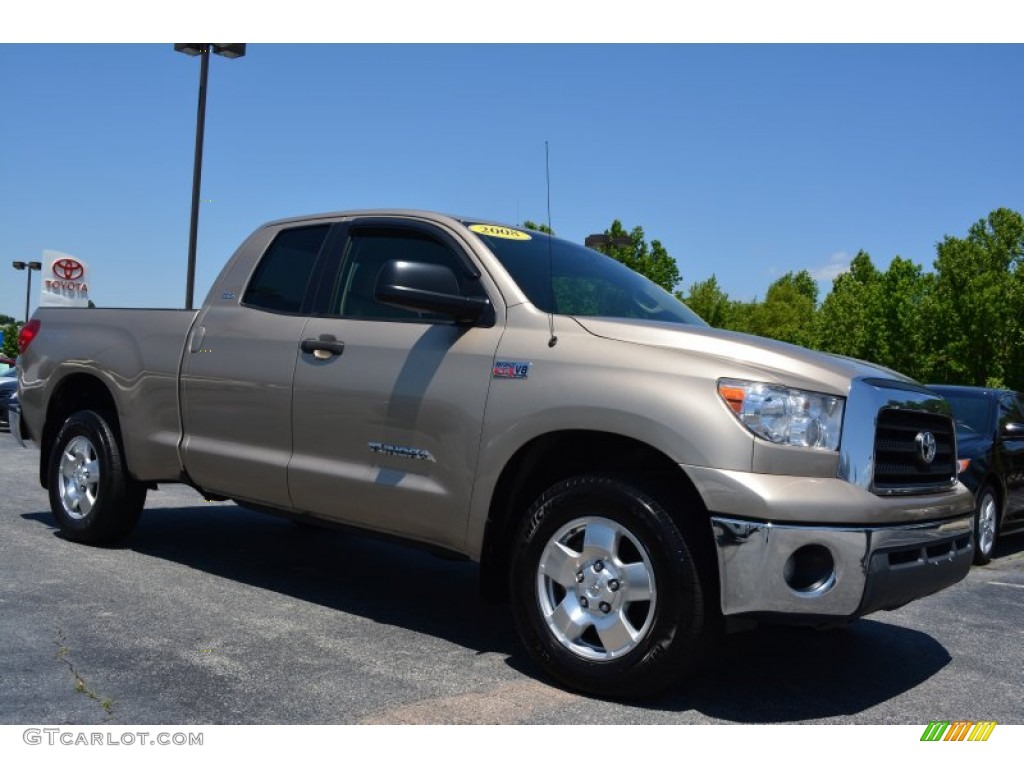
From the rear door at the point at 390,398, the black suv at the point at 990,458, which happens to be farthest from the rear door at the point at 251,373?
the black suv at the point at 990,458

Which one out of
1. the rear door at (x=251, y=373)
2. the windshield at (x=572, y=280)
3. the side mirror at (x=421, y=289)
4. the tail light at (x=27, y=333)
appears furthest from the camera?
the tail light at (x=27, y=333)

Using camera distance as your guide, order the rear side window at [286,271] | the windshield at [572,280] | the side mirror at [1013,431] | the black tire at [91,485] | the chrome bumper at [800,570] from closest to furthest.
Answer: the chrome bumper at [800,570], the windshield at [572,280], the rear side window at [286,271], the black tire at [91,485], the side mirror at [1013,431]

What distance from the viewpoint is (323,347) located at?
16.3 feet

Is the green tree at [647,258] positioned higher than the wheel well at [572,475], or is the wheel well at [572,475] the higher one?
the green tree at [647,258]

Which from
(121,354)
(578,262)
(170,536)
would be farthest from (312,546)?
(578,262)

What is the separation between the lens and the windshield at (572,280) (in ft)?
15.2

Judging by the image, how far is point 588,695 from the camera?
12.7 ft

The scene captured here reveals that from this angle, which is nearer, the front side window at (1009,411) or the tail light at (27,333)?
the tail light at (27,333)

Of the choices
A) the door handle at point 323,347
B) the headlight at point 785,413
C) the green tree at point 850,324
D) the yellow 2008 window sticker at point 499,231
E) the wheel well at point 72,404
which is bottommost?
the wheel well at point 72,404

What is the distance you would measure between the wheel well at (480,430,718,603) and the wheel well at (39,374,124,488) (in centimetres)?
304

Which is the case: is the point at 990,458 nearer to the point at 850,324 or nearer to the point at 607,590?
the point at 607,590

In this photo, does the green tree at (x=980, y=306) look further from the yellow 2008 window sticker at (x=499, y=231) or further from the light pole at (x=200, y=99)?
the yellow 2008 window sticker at (x=499, y=231)

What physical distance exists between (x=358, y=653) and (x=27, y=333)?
393 cm

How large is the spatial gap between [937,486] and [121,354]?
4577mm
